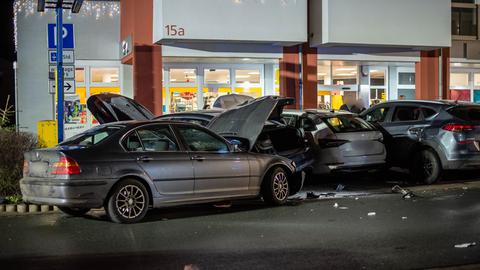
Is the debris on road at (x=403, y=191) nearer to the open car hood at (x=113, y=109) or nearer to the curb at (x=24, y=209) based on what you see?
the open car hood at (x=113, y=109)

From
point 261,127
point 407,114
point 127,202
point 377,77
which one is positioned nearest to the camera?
point 127,202

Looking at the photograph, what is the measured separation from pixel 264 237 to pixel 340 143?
188 inches

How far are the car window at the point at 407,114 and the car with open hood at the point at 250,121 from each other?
275 cm

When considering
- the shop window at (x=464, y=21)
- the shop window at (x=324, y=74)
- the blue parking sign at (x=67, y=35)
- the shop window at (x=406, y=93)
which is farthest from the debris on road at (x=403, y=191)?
the shop window at (x=464, y=21)

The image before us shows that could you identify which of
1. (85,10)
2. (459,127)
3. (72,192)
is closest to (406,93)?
(459,127)

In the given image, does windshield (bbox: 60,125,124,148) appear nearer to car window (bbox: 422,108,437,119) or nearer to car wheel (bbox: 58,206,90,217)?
car wheel (bbox: 58,206,90,217)

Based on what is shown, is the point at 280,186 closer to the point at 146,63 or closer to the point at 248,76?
the point at 146,63

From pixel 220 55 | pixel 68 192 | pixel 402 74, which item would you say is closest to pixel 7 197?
pixel 68 192

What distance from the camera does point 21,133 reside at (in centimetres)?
1154

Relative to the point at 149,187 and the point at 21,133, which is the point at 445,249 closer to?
the point at 149,187

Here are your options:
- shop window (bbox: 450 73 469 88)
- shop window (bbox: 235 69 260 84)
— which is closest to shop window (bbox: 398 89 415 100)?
shop window (bbox: 450 73 469 88)

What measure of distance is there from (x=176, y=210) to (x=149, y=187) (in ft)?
4.89

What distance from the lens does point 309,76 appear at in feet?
65.3

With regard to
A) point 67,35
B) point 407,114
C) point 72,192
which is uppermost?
point 67,35
